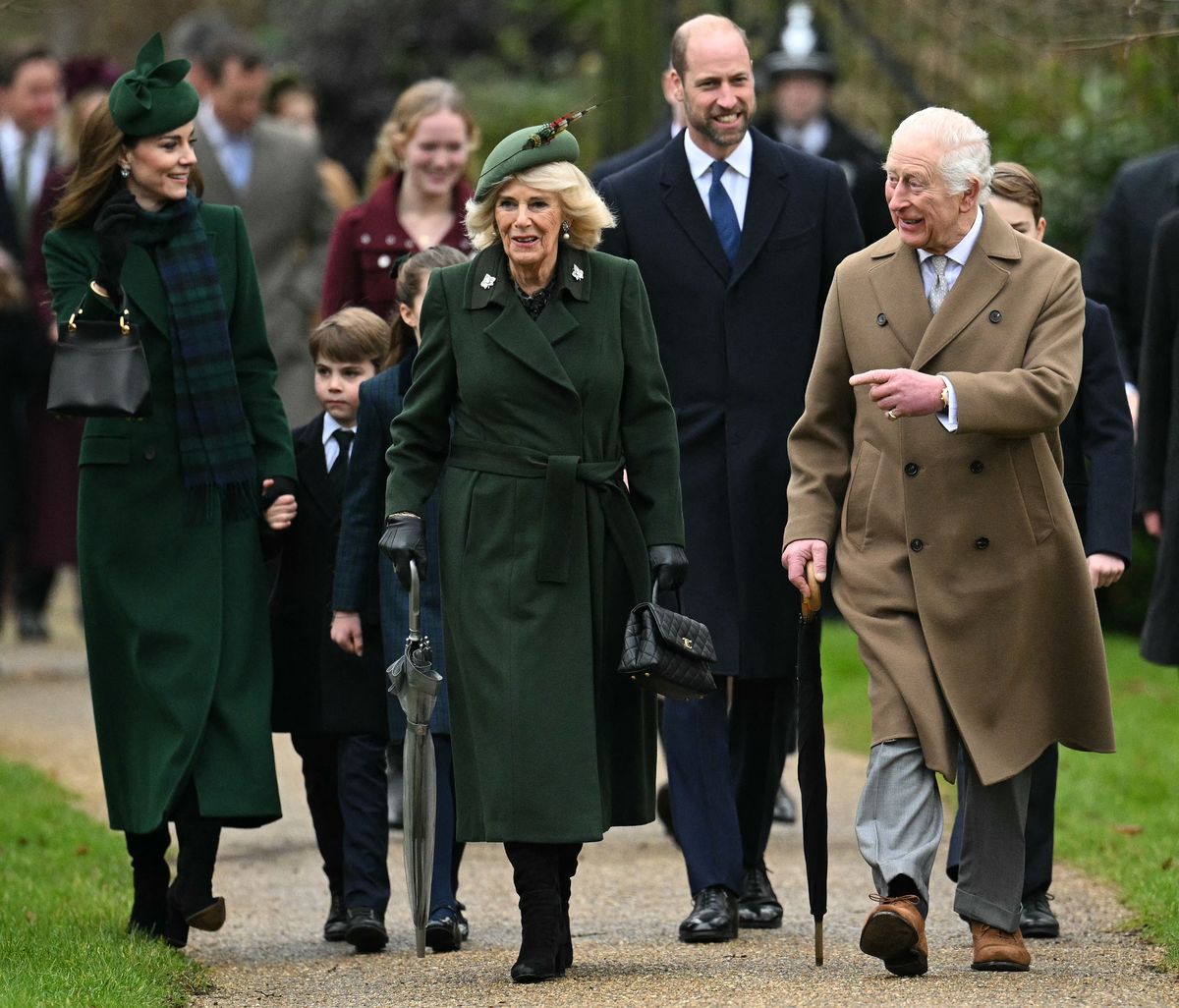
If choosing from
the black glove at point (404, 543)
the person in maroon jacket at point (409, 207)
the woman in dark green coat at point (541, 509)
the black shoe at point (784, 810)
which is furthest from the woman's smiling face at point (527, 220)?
the black shoe at point (784, 810)

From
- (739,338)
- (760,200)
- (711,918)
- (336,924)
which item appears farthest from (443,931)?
(760,200)

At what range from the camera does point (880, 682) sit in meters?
6.18

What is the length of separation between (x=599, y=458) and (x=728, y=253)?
1220 mm

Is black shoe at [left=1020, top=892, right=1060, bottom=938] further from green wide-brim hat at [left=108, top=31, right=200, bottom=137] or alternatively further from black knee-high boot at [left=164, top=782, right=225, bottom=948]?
green wide-brim hat at [left=108, top=31, right=200, bottom=137]

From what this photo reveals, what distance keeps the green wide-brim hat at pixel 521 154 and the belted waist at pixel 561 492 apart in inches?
24.9

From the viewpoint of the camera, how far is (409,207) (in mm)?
8859

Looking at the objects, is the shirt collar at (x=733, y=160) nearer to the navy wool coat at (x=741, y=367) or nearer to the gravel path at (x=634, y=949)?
the navy wool coat at (x=741, y=367)

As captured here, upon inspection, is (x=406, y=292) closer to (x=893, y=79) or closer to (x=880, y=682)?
(x=880, y=682)

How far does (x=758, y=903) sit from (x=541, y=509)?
1566mm

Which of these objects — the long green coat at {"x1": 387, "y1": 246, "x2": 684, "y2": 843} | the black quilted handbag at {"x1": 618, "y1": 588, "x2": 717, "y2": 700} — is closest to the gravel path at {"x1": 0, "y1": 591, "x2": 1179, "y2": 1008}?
the long green coat at {"x1": 387, "y1": 246, "x2": 684, "y2": 843}

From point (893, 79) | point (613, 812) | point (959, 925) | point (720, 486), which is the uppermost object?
point (893, 79)

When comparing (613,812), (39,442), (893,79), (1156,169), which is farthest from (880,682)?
(893,79)

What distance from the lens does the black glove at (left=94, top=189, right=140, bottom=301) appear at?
270 inches

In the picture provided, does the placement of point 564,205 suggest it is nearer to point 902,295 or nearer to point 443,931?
point 902,295
